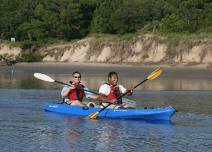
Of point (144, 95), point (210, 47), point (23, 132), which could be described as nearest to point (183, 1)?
point (210, 47)

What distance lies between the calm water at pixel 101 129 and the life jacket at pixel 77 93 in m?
0.74

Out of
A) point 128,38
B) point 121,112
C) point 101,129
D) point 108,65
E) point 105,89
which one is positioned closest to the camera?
point 101,129

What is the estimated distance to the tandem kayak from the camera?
62.5 ft

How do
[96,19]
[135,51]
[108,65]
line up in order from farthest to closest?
[96,19]
[135,51]
[108,65]

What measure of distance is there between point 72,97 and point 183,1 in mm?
35190

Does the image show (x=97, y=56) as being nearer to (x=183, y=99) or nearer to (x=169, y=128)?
(x=183, y=99)

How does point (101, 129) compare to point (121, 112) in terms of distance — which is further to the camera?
point (121, 112)

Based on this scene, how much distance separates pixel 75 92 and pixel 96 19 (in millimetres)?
39351

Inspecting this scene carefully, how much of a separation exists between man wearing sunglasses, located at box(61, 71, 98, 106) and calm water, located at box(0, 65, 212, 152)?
0.70 metres

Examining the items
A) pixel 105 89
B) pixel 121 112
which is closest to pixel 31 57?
pixel 105 89

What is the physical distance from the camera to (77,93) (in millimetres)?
21219

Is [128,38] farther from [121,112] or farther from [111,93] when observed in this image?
A: [121,112]

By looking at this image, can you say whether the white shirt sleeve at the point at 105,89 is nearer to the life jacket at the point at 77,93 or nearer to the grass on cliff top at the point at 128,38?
the life jacket at the point at 77,93

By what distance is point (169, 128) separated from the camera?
708 inches
